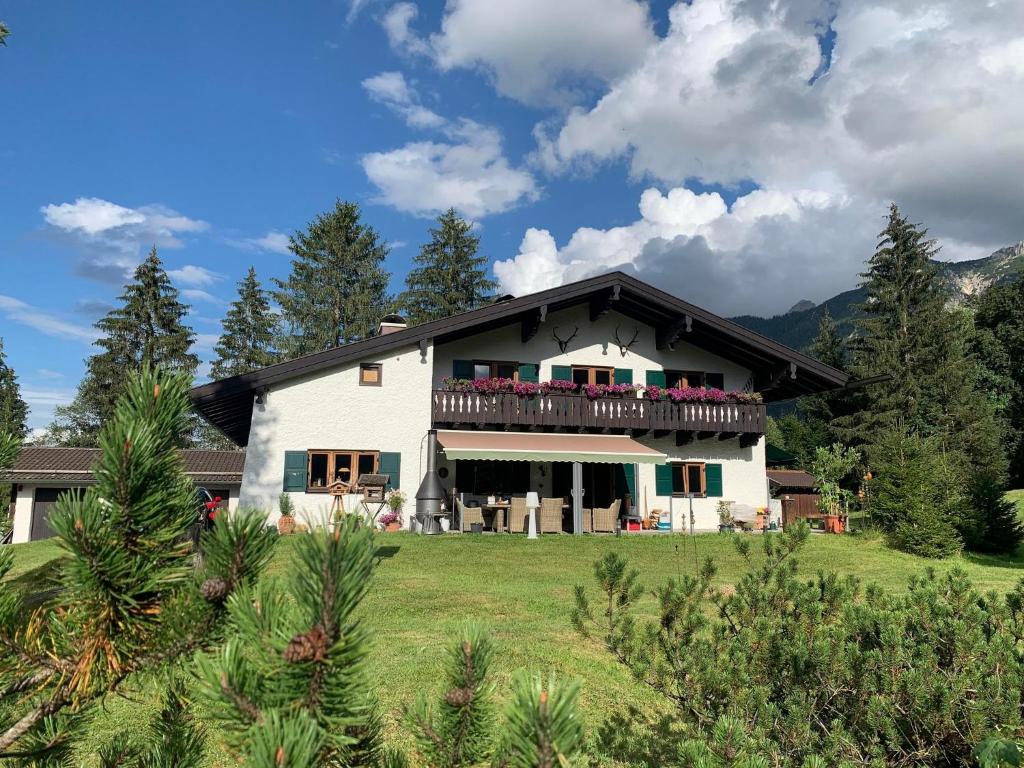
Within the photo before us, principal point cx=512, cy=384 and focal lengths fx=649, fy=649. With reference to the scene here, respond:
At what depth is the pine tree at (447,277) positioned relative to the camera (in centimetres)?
3922

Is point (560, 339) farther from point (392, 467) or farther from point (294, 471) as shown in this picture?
point (294, 471)

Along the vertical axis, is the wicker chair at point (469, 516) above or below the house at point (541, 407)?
below

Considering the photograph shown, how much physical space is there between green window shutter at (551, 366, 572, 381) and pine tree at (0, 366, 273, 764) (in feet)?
65.8

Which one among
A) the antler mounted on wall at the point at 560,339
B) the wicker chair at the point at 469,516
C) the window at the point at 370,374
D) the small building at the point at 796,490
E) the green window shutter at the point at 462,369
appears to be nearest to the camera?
the wicker chair at the point at 469,516

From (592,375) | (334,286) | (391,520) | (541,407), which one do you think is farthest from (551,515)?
(334,286)

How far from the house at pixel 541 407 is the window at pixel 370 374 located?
0.04 meters

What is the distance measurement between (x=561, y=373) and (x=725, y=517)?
6.93 meters

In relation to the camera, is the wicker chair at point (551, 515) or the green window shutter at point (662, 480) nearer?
the wicker chair at point (551, 515)

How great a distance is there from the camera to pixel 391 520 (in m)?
17.6

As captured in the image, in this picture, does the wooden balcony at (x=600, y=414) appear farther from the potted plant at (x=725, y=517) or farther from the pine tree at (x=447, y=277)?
the pine tree at (x=447, y=277)

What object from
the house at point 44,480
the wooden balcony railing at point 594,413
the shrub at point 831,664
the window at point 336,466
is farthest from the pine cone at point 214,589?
the house at point 44,480

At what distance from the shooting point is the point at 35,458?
25094mm

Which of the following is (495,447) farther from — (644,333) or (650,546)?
(644,333)

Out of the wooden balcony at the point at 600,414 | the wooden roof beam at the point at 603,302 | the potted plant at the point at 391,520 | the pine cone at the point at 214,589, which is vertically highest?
the wooden roof beam at the point at 603,302
